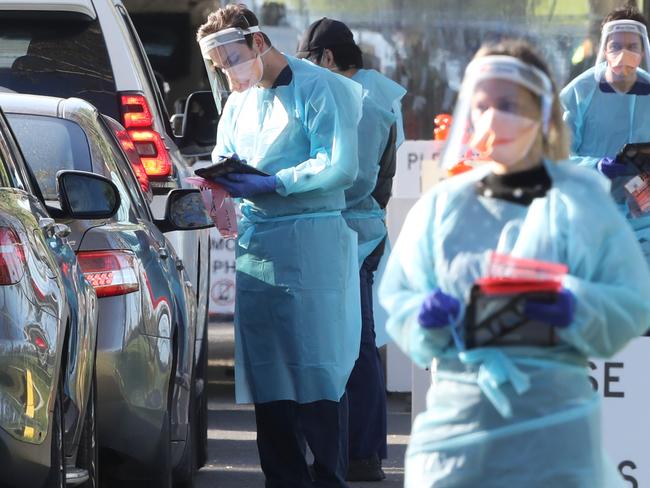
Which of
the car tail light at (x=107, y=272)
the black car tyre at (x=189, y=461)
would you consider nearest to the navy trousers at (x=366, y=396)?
the black car tyre at (x=189, y=461)

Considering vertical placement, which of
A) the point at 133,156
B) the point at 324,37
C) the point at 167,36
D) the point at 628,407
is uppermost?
the point at 324,37

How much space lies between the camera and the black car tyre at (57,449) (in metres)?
5.65

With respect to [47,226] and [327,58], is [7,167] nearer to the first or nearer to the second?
[47,226]

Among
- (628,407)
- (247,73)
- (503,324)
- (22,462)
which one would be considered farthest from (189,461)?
(503,324)

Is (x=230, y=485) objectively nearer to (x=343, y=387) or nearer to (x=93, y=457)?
(x=343, y=387)

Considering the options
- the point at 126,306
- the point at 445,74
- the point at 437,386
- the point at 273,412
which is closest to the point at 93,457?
the point at 126,306

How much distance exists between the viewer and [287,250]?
7895 mm

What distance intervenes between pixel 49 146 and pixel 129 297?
0.92m

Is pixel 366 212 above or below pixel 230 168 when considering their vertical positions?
below

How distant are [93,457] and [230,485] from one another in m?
2.71

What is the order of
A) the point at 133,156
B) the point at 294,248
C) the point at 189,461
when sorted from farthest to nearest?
the point at 133,156 < the point at 189,461 < the point at 294,248

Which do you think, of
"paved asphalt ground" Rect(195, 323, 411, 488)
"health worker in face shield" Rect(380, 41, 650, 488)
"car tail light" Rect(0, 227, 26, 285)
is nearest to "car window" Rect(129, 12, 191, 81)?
"paved asphalt ground" Rect(195, 323, 411, 488)

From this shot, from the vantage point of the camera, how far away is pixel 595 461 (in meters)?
4.50

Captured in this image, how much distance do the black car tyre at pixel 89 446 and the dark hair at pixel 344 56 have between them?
10.8 ft
